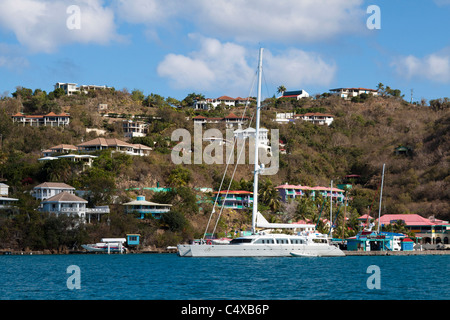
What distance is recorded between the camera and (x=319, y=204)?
89.8 m

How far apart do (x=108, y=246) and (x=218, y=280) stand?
3145 cm

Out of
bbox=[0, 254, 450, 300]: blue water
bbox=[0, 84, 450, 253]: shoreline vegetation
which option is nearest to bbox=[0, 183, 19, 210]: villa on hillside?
bbox=[0, 84, 450, 253]: shoreline vegetation

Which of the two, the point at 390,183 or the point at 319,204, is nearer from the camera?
the point at 319,204

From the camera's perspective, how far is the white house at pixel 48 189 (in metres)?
76.1

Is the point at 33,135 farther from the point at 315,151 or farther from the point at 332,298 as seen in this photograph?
the point at 332,298

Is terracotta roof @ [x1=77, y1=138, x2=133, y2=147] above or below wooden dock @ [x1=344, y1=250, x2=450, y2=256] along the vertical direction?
above

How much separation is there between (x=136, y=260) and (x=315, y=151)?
65618 mm

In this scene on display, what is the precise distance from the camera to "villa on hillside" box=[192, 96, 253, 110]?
144512mm

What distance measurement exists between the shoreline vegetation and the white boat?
4.42ft

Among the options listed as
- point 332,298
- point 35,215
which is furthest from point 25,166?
point 332,298

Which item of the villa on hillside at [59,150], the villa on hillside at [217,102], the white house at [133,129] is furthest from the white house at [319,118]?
the villa on hillside at [59,150]

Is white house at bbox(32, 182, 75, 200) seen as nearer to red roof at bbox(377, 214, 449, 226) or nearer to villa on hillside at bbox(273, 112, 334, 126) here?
red roof at bbox(377, 214, 449, 226)
